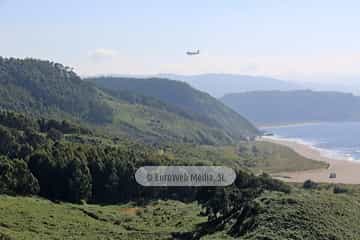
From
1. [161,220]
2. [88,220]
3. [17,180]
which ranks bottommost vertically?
[161,220]

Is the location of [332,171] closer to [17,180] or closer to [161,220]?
[161,220]

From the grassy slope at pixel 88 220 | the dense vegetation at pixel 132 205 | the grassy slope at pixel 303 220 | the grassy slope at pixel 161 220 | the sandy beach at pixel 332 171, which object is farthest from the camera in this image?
the sandy beach at pixel 332 171

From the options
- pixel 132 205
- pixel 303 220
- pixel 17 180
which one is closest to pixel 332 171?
pixel 132 205

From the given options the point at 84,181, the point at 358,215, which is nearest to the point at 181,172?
the point at 84,181

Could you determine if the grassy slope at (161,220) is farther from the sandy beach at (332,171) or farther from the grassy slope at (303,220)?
the sandy beach at (332,171)

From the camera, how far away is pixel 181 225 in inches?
2387

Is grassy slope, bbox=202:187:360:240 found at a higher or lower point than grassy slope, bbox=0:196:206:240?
higher

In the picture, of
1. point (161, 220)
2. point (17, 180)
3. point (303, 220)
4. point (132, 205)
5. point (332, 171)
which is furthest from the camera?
point (332, 171)

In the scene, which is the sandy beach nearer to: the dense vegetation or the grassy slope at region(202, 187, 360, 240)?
the dense vegetation

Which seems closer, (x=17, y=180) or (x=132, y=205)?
(x=17, y=180)

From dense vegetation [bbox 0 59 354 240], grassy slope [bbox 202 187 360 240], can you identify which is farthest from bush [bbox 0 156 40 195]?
grassy slope [bbox 202 187 360 240]

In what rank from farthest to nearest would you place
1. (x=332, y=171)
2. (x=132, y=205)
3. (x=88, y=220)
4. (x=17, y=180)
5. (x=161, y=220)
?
1. (x=332, y=171)
2. (x=132, y=205)
3. (x=17, y=180)
4. (x=161, y=220)
5. (x=88, y=220)

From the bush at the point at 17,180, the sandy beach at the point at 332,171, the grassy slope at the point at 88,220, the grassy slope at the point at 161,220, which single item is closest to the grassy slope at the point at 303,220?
the grassy slope at the point at 161,220

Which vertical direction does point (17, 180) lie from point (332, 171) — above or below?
above
